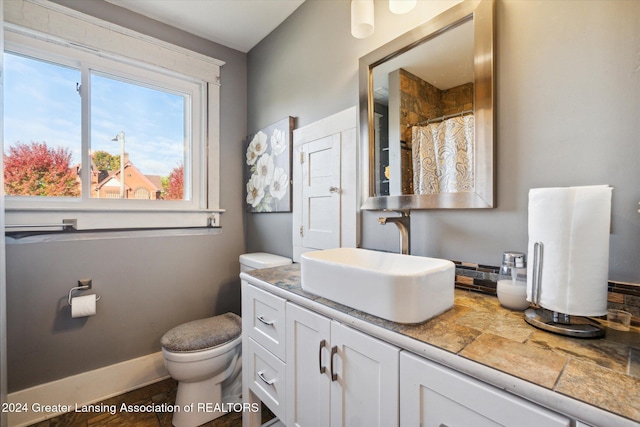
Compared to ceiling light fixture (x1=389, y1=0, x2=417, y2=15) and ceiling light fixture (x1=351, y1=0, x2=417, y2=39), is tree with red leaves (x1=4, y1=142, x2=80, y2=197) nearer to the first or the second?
ceiling light fixture (x1=351, y1=0, x2=417, y2=39)

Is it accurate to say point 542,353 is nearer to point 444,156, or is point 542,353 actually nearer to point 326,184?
point 444,156

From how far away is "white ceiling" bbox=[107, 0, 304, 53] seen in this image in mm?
1757

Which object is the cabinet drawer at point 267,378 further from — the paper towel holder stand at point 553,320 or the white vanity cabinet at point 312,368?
the paper towel holder stand at point 553,320

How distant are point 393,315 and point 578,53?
2.98 ft

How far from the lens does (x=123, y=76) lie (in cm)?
185

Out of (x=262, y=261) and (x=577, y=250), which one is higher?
(x=577, y=250)

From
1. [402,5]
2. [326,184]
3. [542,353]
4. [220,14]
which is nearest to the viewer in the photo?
[542,353]

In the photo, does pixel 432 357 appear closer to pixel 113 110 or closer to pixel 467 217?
pixel 467 217

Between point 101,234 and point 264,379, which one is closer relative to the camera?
point 264,379

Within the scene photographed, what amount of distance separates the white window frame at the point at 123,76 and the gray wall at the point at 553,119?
4.52 ft

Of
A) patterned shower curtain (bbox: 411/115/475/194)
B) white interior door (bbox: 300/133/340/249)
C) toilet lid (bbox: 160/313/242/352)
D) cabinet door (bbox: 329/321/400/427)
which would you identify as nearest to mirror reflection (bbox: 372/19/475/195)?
patterned shower curtain (bbox: 411/115/475/194)

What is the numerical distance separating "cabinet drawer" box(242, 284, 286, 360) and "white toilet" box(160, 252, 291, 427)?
0.35 meters

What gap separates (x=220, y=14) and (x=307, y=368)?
84.7 inches

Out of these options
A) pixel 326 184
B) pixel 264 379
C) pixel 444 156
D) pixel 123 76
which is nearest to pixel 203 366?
pixel 264 379
